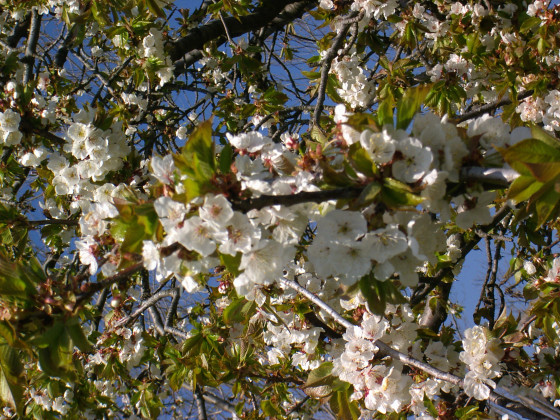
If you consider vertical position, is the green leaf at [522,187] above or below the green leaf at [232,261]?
above

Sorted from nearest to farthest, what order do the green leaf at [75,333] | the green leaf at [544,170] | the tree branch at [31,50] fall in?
1. the green leaf at [544,170]
2. the green leaf at [75,333]
3. the tree branch at [31,50]

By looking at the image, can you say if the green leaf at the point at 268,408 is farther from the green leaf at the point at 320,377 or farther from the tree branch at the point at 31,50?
the tree branch at the point at 31,50

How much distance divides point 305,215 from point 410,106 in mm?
337

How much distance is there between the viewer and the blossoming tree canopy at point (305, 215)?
930mm

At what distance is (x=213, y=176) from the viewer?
3.05ft

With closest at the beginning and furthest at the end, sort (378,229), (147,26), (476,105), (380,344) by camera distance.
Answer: (378,229) < (380,344) < (147,26) < (476,105)

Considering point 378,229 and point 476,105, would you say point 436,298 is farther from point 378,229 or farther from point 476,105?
point 378,229

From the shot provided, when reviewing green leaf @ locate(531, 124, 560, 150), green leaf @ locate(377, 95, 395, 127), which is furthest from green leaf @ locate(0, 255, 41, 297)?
green leaf @ locate(531, 124, 560, 150)

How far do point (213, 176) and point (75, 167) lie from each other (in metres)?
1.26

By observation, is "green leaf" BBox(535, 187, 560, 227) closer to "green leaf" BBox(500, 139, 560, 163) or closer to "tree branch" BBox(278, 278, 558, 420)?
"green leaf" BBox(500, 139, 560, 163)

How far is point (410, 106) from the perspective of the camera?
101cm

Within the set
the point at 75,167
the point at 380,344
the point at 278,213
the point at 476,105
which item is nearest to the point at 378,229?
the point at 278,213

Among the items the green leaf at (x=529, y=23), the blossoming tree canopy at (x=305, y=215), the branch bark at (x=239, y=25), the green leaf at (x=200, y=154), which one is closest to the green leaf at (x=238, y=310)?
the blossoming tree canopy at (x=305, y=215)

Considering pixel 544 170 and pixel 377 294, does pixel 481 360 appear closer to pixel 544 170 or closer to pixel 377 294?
pixel 377 294
